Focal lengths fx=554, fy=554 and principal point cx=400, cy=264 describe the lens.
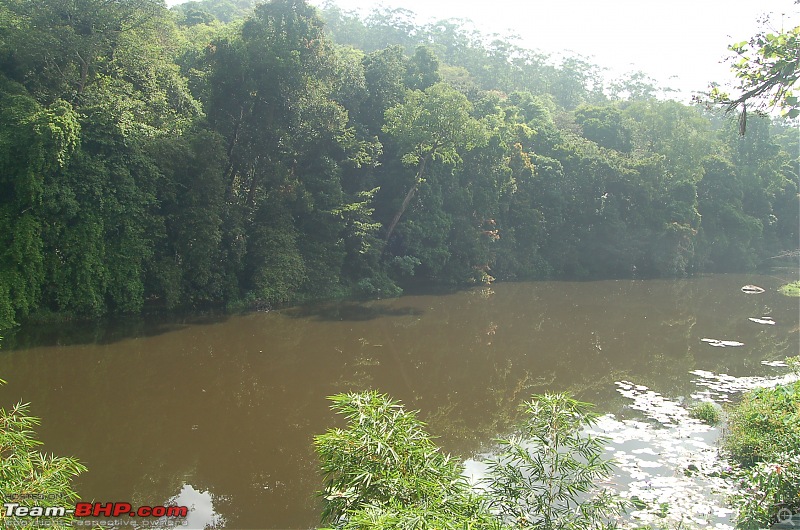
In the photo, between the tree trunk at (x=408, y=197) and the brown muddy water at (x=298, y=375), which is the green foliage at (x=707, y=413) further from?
the tree trunk at (x=408, y=197)

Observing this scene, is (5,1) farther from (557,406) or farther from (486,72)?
(486,72)

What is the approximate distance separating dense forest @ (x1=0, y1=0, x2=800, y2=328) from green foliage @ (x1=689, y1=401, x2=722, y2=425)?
10763mm

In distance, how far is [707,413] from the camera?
28.3ft

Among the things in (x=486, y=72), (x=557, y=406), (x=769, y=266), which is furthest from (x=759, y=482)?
(x=486, y=72)

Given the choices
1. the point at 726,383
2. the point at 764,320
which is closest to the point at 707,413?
the point at 726,383

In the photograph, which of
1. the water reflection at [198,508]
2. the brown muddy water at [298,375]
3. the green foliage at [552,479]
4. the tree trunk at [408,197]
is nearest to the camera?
the green foliage at [552,479]

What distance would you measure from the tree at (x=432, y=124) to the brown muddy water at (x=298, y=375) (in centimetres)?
530

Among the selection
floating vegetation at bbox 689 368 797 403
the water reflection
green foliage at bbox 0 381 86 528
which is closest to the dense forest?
the water reflection

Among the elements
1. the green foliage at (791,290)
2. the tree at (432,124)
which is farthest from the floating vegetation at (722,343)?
the tree at (432,124)

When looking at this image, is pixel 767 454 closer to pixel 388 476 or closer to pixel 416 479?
pixel 416 479

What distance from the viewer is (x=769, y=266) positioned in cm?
2867

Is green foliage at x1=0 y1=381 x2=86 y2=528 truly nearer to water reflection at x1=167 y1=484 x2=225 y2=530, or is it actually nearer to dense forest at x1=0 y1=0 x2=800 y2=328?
water reflection at x1=167 y1=484 x2=225 y2=530

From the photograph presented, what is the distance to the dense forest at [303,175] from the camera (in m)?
12.3

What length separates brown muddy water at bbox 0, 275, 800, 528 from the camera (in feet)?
22.1
